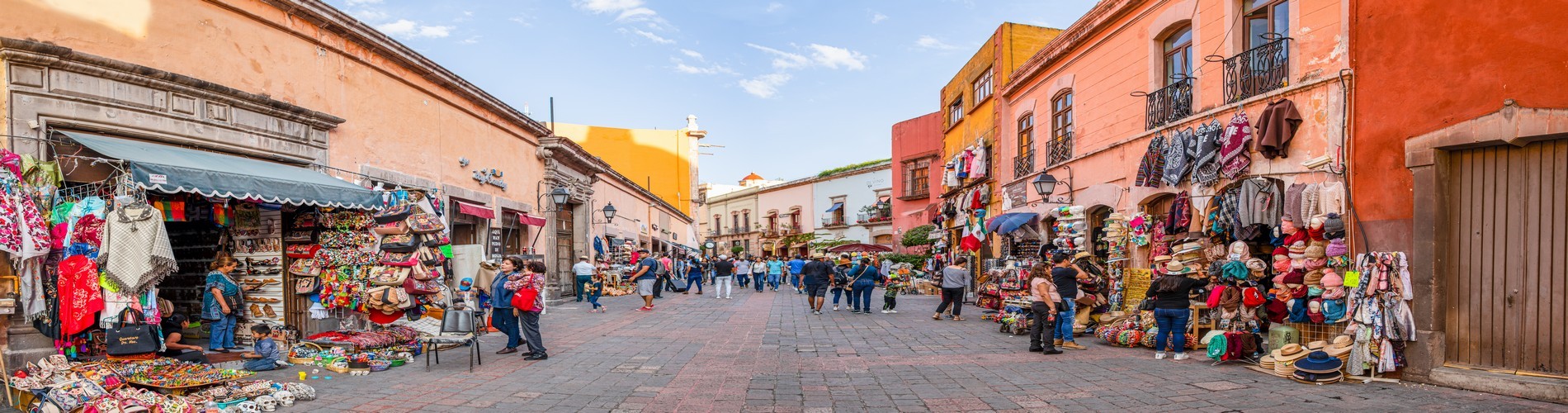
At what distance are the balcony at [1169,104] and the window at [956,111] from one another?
33.4 ft

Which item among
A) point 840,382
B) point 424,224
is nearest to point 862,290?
point 840,382

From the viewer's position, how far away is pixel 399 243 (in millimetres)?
Answer: 8805

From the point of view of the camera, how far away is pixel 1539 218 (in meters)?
6.03

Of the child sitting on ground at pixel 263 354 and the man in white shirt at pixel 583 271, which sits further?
the man in white shirt at pixel 583 271

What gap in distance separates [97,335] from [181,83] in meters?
2.52

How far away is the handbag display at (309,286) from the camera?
8820mm

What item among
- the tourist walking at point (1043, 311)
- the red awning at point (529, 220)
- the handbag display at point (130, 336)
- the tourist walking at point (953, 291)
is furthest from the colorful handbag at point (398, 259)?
the tourist walking at point (953, 291)

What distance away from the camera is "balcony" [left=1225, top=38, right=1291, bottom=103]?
28.8 feet

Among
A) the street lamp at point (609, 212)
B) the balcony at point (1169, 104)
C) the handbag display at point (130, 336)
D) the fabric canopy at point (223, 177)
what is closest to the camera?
the handbag display at point (130, 336)

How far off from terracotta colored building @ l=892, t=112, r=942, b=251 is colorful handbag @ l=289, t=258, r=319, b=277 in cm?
2286

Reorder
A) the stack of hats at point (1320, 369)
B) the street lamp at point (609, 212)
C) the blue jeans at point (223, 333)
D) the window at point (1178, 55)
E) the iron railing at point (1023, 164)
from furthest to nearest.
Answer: the street lamp at point (609, 212), the iron railing at point (1023, 164), the window at point (1178, 55), the blue jeans at point (223, 333), the stack of hats at point (1320, 369)

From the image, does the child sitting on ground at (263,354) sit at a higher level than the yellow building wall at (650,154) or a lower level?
lower

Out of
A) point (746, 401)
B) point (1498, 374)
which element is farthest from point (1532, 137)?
point (746, 401)

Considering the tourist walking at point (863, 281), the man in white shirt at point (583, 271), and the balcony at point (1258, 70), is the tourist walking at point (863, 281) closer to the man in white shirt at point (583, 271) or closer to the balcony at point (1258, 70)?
the man in white shirt at point (583, 271)
